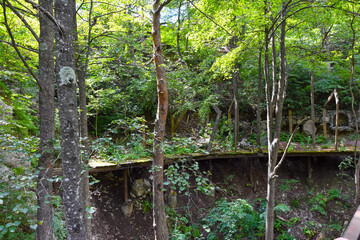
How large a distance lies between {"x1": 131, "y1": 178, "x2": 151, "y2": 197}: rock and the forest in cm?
6

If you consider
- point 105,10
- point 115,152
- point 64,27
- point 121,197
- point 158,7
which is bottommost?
point 121,197

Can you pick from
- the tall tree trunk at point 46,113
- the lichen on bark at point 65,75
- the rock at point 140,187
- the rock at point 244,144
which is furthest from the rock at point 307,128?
the lichen on bark at point 65,75

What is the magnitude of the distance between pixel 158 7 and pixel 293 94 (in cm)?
1019

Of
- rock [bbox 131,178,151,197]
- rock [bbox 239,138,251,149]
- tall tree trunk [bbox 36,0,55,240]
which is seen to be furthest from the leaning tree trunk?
rock [bbox 239,138,251,149]

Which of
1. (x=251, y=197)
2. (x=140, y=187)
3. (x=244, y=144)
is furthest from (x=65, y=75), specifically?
(x=244, y=144)

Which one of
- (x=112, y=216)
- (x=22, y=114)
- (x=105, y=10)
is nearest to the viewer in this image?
(x=105, y=10)

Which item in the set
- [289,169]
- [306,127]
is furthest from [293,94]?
[289,169]

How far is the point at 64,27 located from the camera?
94.9 inches

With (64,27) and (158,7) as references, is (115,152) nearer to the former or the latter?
(64,27)

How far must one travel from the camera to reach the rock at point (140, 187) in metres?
8.00

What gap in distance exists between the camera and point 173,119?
10531mm

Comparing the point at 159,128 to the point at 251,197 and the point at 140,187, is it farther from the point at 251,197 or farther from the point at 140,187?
the point at 251,197

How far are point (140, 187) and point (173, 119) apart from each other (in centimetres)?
348

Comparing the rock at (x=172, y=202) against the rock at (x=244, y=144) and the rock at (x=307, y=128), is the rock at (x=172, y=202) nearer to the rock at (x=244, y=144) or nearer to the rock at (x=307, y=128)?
the rock at (x=244, y=144)
